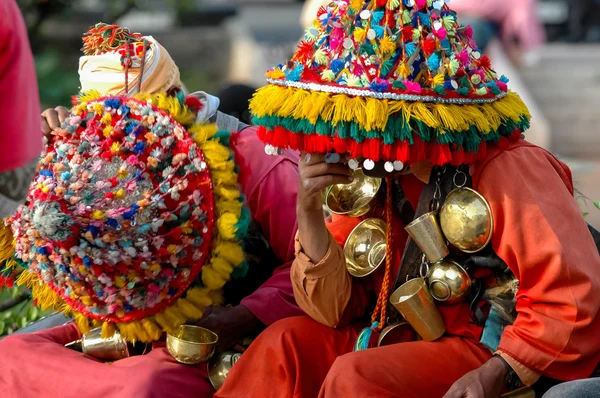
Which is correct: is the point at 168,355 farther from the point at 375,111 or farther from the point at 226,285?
the point at 375,111

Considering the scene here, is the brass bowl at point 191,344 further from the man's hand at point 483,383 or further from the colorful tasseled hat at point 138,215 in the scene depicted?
the man's hand at point 483,383

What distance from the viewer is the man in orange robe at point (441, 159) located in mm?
2639

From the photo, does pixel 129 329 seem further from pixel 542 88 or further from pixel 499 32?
pixel 542 88

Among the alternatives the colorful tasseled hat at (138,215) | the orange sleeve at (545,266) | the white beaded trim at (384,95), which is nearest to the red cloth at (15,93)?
Answer: the colorful tasseled hat at (138,215)

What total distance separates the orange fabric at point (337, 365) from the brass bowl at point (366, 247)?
0.76ft

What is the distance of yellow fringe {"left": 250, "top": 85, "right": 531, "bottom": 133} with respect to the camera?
8.55ft

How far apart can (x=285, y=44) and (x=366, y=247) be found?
11.5 metres

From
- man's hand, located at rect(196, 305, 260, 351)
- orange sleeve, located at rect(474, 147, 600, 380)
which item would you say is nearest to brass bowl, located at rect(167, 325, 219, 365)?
man's hand, located at rect(196, 305, 260, 351)

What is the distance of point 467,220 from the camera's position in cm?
277

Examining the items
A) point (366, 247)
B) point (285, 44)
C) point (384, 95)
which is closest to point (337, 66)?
point (384, 95)

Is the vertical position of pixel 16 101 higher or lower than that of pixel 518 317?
higher

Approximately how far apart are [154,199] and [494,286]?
3.75 ft

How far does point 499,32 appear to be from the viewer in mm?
12922

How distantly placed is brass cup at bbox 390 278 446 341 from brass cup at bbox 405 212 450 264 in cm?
12
